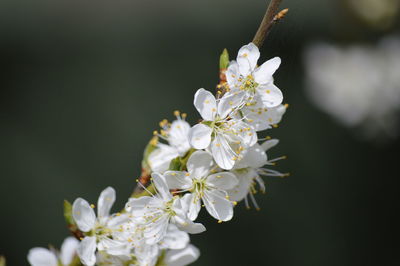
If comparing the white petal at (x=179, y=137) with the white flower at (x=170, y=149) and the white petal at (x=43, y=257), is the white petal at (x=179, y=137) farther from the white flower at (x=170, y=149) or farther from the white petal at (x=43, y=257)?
the white petal at (x=43, y=257)

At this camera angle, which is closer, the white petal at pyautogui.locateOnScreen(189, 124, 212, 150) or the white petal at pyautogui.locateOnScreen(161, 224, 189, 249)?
the white petal at pyautogui.locateOnScreen(189, 124, 212, 150)

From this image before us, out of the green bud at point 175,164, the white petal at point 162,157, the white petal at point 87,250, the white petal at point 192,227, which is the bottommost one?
the white petal at point 87,250

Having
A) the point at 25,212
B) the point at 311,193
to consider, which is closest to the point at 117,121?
Answer: the point at 25,212

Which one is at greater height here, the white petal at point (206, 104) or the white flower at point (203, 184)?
the white petal at point (206, 104)

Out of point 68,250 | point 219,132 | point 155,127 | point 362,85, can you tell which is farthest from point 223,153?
point 155,127

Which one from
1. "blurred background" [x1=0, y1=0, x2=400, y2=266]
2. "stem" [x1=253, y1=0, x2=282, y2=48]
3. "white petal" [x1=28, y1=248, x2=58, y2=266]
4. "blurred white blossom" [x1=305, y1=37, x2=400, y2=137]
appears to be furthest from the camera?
"blurred background" [x1=0, y1=0, x2=400, y2=266]

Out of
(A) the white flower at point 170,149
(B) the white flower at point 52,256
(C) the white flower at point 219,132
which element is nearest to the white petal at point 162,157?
(A) the white flower at point 170,149

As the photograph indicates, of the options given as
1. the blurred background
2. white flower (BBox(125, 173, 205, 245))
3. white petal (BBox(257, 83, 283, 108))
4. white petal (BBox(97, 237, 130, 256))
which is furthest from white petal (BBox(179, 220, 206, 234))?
the blurred background

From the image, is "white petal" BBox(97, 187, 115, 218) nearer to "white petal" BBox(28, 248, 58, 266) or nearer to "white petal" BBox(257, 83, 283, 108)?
"white petal" BBox(28, 248, 58, 266)
